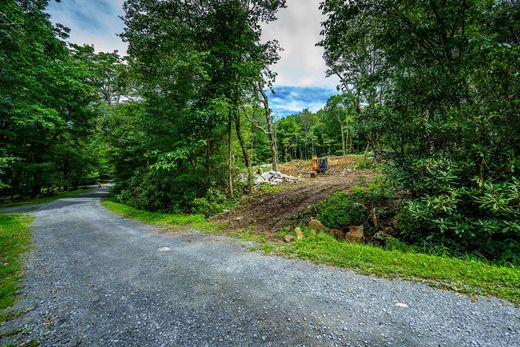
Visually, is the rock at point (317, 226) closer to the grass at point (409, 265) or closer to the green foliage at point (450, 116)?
the grass at point (409, 265)

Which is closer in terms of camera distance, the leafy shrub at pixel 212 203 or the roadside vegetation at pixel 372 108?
the roadside vegetation at pixel 372 108

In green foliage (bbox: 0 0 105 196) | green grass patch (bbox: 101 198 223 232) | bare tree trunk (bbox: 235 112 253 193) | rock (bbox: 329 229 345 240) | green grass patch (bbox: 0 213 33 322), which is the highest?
green foliage (bbox: 0 0 105 196)

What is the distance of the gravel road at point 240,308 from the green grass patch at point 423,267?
19 cm

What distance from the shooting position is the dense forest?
316 cm

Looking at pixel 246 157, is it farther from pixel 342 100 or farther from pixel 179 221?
pixel 342 100

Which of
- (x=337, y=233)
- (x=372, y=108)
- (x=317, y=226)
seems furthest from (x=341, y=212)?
(x=372, y=108)

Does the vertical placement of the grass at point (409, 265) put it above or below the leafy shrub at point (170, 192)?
below

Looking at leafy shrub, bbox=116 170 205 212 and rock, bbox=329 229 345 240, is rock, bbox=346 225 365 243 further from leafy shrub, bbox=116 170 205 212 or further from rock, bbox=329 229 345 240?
leafy shrub, bbox=116 170 205 212

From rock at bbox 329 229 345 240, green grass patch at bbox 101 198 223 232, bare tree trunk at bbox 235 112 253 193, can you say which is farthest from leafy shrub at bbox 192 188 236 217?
rock at bbox 329 229 345 240

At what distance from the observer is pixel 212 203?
24.0 feet

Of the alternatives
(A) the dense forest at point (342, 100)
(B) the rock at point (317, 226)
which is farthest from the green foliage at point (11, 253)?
(B) the rock at point (317, 226)

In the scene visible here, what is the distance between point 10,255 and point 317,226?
22.3 ft

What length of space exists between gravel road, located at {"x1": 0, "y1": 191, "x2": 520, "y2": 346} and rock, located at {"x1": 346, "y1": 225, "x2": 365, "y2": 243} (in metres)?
1.40

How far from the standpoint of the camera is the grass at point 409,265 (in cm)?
222
